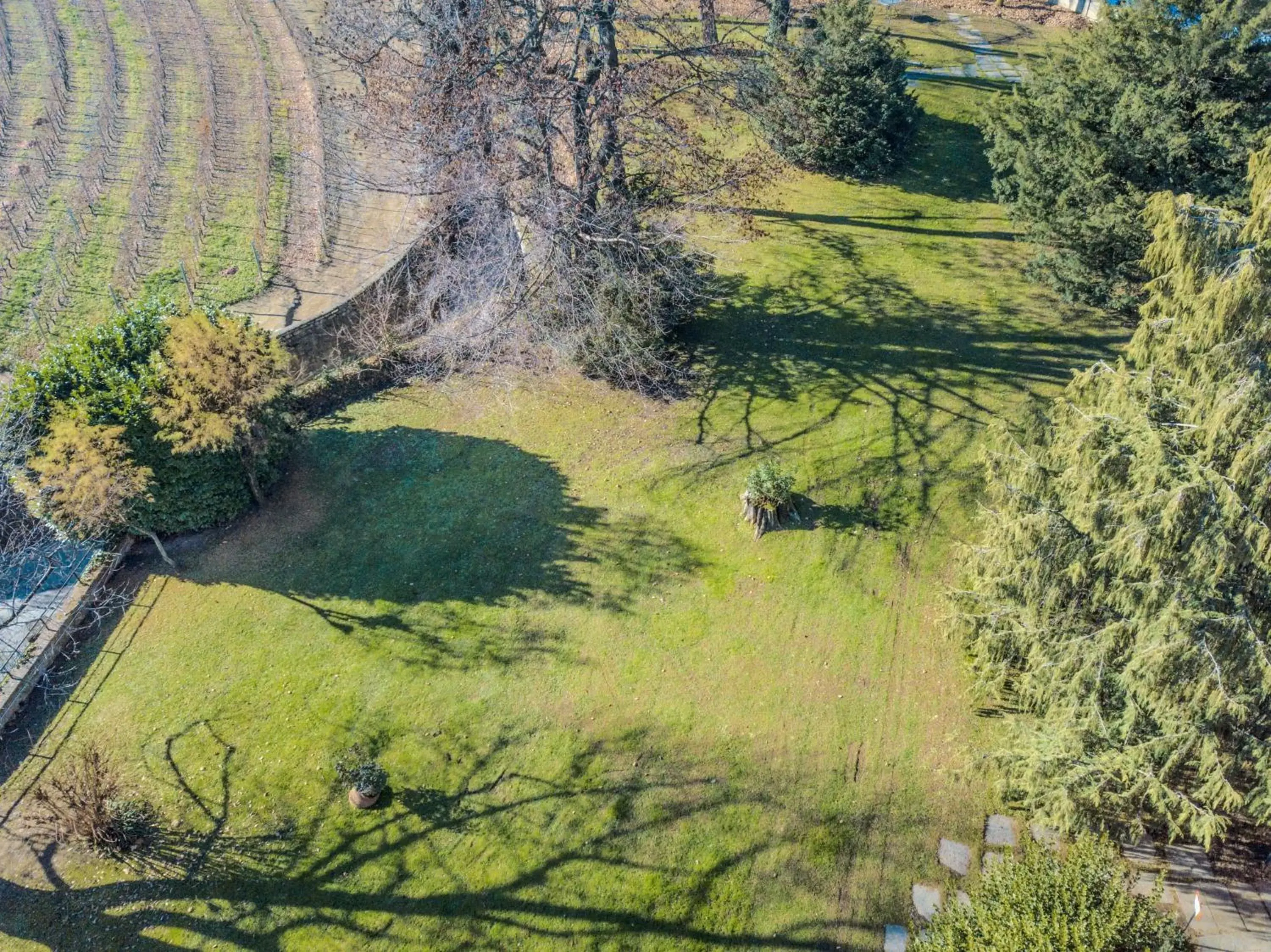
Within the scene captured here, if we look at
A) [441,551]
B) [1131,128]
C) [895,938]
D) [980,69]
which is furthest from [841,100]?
[895,938]

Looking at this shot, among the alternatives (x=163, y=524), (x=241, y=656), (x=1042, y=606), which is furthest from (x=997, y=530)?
(x=163, y=524)

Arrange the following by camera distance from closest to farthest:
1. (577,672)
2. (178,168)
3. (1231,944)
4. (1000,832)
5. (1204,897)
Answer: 1. (1231,944)
2. (1204,897)
3. (1000,832)
4. (577,672)
5. (178,168)

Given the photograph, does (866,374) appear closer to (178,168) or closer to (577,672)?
(577,672)

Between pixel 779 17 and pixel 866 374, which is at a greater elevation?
pixel 779 17

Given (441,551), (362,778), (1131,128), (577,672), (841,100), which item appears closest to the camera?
(362,778)

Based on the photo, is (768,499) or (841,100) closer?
(768,499)

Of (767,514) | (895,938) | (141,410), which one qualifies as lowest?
(895,938)

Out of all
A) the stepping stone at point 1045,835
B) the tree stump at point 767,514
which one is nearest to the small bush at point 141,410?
the tree stump at point 767,514
